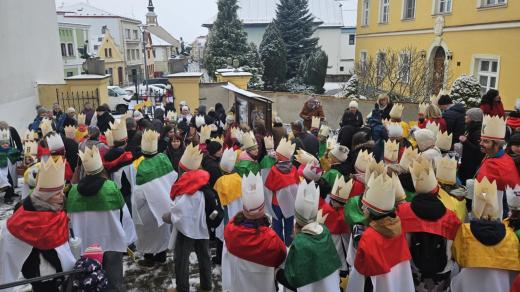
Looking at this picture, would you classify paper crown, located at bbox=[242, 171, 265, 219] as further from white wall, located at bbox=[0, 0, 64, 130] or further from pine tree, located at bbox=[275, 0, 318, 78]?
pine tree, located at bbox=[275, 0, 318, 78]

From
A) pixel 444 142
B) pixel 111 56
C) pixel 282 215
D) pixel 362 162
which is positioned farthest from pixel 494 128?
pixel 111 56

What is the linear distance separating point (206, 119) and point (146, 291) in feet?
15.6

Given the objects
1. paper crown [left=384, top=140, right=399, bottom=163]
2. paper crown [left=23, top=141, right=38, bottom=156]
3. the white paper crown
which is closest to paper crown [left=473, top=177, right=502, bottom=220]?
paper crown [left=384, top=140, right=399, bottom=163]

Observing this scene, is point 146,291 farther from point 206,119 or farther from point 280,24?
point 280,24

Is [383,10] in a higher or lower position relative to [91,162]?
higher

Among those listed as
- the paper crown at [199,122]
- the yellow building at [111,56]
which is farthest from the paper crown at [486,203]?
the yellow building at [111,56]

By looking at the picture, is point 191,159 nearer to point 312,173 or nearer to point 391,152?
point 312,173

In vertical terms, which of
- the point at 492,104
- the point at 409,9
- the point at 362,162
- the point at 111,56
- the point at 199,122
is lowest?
the point at 199,122

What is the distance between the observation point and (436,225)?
3.29 metres

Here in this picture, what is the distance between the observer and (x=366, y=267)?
312 centimetres

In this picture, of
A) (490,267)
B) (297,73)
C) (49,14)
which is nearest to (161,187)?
(490,267)

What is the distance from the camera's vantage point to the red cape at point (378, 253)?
121 inches

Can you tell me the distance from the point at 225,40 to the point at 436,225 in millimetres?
25729

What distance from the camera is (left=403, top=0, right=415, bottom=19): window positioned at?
22567mm
